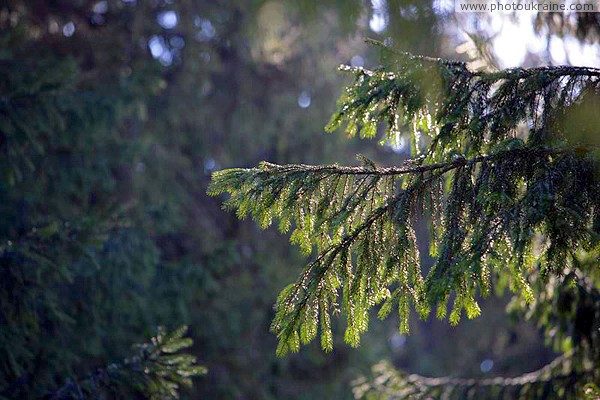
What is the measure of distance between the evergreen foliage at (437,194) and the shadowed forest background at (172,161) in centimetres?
47

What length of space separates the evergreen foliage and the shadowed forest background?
47cm

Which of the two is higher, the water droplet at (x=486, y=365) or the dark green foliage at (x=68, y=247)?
the dark green foliage at (x=68, y=247)

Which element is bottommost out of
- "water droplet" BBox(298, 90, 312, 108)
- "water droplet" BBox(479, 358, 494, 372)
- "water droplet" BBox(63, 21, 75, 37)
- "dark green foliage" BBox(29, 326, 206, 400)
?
"water droplet" BBox(479, 358, 494, 372)

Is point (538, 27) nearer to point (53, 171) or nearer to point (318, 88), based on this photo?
point (53, 171)

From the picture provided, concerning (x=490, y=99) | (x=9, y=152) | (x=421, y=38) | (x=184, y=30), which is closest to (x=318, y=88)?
(x=184, y=30)

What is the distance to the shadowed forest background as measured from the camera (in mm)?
4703

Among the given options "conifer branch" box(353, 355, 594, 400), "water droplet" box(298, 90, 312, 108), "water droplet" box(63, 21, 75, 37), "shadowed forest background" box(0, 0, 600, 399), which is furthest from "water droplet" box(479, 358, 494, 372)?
"water droplet" box(63, 21, 75, 37)

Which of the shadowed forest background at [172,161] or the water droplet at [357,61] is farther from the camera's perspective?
the water droplet at [357,61]

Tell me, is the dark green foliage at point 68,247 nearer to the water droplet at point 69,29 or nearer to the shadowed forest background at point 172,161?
the shadowed forest background at point 172,161

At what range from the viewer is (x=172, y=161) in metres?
9.59

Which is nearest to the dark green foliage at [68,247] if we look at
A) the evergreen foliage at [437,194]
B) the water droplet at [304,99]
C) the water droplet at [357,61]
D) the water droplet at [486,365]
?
the evergreen foliage at [437,194]

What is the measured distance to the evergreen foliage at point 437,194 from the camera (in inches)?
112

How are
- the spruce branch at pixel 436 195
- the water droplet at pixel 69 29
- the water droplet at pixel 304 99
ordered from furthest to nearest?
the water droplet at pixel 304 99 < the water droplet at pixel 69 29 < the spruce branch at pixel 436 195

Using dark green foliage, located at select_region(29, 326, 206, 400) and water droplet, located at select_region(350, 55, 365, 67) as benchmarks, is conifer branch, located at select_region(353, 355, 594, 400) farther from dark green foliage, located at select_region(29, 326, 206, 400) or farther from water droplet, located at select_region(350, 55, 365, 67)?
water droplet, located at select_region(350, 55, 365, 67)
